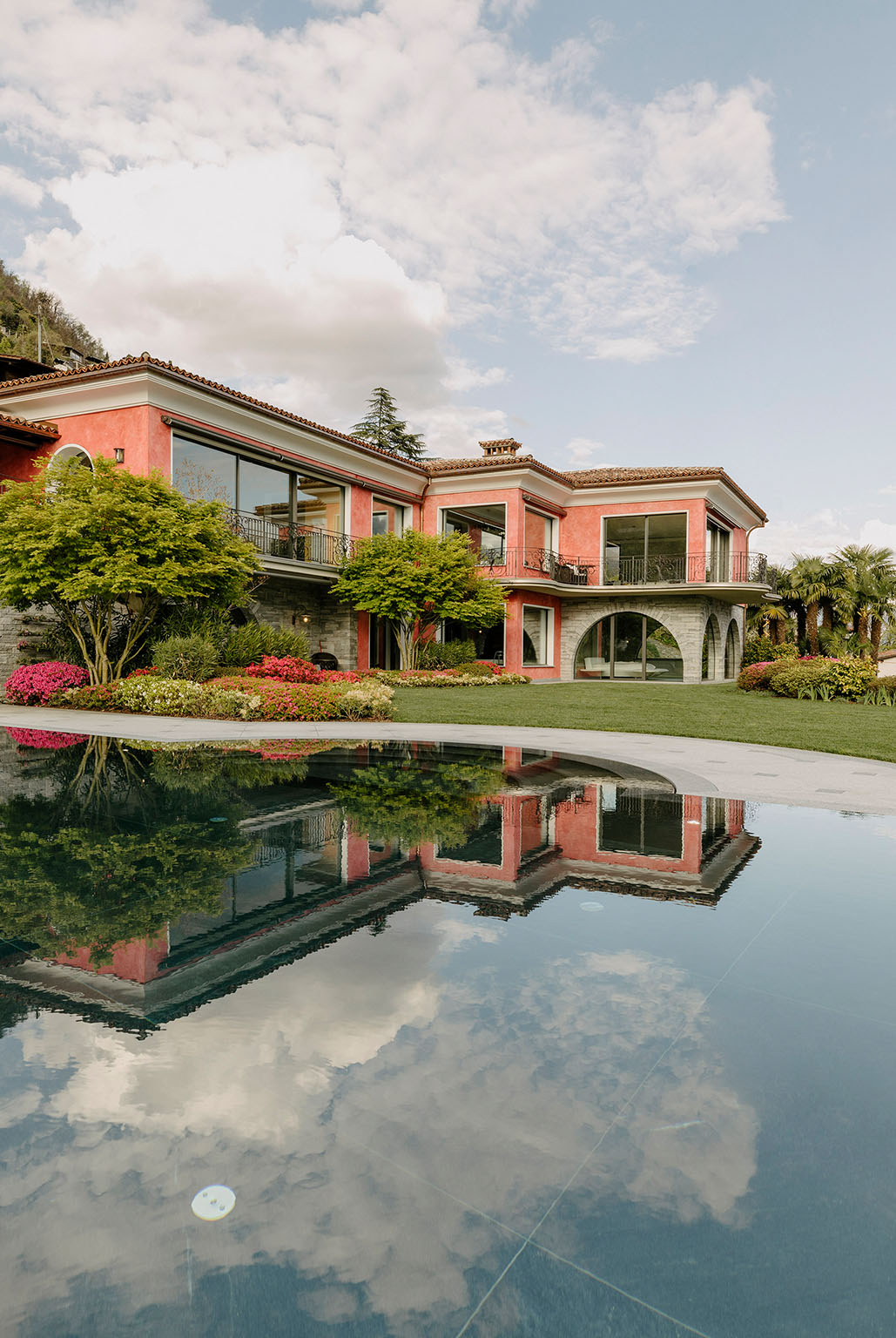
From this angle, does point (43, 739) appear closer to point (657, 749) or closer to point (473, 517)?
point (657, 749)

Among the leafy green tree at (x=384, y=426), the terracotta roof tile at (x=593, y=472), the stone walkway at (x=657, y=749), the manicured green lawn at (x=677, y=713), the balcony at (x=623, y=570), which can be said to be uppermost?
the leafy green tree at (x=384, y=426)

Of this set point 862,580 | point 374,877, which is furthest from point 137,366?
point 862,580

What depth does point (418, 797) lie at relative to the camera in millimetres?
6426

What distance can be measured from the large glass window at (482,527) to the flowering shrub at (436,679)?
16.4ft

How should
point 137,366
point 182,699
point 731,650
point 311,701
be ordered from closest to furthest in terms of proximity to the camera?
point 311,701, point 182,699, point 137,366, point 731,650

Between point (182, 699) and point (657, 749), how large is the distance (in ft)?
27.3

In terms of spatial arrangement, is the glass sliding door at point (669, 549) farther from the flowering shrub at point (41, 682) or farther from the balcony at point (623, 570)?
the flowering shrub at point (41, 682)

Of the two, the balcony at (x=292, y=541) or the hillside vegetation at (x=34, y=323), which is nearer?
the balcony at (x=292, y=541)

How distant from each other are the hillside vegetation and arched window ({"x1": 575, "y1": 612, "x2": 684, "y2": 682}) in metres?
25.1

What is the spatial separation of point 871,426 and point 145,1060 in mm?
24230

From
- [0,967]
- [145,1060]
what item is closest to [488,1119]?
[145,1060]

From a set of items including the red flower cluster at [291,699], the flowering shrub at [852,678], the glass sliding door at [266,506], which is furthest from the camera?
the glass sliding door at [266,506]

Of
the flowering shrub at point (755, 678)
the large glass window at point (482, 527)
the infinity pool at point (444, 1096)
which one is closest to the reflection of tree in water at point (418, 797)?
the infinity pool at point (444, 1096)

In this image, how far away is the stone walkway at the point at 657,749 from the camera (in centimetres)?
679
